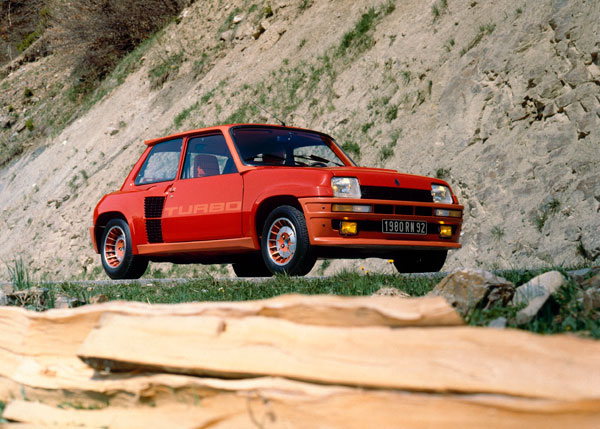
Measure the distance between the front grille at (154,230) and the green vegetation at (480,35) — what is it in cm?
675

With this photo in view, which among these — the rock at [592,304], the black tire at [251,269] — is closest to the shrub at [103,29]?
the black tire at [251,269]

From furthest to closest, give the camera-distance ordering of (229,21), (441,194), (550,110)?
1. (229,21)
2. (550,110)
3. (441,194)

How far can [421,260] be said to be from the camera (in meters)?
8.41

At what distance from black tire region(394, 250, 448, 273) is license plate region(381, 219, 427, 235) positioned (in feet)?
2.22

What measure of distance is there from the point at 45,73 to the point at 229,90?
16.9m

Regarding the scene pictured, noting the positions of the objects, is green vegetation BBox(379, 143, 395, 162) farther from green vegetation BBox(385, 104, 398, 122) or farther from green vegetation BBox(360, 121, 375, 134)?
green vegetation BBox(360, 121, 375, 134)

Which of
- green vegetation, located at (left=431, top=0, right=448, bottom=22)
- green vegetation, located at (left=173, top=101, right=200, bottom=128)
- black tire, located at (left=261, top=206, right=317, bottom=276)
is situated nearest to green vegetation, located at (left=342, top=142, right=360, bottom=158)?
green vegetation, located at (left=431, top=0, right=448, bottom=22)

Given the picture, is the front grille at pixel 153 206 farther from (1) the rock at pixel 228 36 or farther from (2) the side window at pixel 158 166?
(1) the rock at pixel 228 36

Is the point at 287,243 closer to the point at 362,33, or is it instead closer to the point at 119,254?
the point at 119,254

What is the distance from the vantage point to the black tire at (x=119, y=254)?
9312 mm

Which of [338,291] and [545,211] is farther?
[545,211]

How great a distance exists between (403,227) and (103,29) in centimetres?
2338

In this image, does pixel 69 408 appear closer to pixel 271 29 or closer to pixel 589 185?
pixel 589 185

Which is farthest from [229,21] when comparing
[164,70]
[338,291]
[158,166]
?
[338,291]
